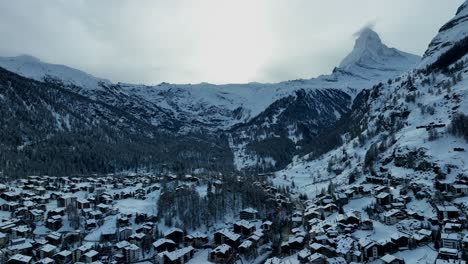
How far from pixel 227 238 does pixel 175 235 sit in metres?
11.9

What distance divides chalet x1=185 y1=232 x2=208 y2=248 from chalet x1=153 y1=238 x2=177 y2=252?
12.9 ft

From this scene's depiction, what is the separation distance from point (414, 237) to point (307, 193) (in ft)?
214

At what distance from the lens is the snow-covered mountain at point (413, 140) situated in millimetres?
105438

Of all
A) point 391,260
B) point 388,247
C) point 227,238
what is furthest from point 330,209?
point 391,260

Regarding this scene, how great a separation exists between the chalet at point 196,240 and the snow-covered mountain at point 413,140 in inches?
2046

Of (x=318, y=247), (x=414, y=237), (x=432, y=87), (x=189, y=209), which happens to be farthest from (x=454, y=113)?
(x=189, y=209)

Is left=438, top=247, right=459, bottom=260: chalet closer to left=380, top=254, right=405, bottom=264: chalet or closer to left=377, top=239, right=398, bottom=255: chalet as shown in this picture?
left=380, top=254, right=405, bottom=264: chalet

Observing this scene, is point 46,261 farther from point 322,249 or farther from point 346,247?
point 346,247

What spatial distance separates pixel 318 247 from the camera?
252 ft

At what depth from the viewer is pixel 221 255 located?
83.1 metres

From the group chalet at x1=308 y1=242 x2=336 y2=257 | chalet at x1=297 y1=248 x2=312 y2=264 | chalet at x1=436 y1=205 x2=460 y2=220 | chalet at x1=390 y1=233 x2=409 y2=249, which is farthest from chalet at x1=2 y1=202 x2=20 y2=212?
chalet at x1=436 y1=205 x2=460 y2=220

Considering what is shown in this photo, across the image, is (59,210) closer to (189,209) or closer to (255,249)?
(189,209)

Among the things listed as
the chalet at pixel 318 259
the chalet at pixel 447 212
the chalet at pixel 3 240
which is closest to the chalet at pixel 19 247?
the chalet at pixel 3 240

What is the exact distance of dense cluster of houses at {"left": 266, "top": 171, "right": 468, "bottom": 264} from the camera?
7188 cm
